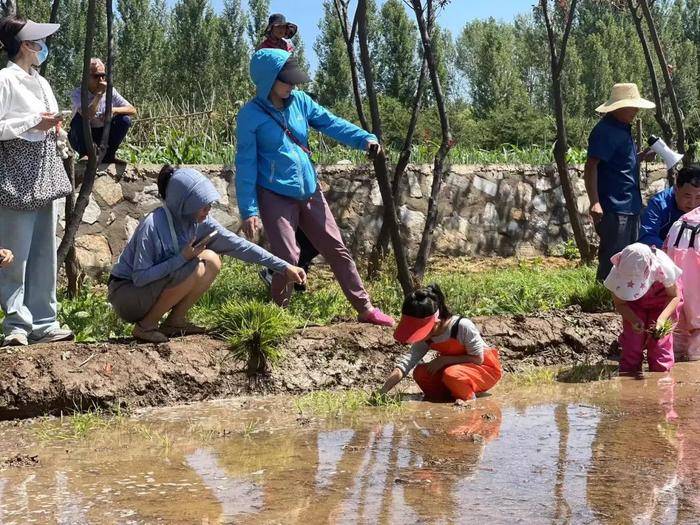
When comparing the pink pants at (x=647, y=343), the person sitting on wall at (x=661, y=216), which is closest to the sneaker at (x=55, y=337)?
the pink pants at (x=647, y=343)

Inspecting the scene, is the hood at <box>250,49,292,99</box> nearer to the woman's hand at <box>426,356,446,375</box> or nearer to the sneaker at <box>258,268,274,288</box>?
the sneaker at <box>258,268,274,288</box>

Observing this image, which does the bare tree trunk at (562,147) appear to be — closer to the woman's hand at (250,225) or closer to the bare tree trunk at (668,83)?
the bare tree trunk at (668,83)

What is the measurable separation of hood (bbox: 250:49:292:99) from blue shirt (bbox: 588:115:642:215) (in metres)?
2.35

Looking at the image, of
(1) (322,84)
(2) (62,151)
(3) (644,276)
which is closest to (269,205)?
(2) (62,151)

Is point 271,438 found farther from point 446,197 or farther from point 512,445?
point 446,197

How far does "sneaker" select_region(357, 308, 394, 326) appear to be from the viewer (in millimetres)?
7191

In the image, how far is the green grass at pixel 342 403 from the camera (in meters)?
5.99

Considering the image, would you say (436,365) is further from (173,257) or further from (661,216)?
(661,216)

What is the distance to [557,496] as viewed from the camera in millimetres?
A: 4215

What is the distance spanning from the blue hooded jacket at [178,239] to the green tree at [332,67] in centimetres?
2275

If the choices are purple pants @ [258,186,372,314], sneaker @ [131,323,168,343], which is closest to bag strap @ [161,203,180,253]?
sneaker @ [131,323,168,343]

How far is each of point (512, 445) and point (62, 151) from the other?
124 inches

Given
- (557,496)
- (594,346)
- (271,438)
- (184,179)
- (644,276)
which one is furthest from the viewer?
(594,346)

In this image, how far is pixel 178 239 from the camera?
6.52 m
